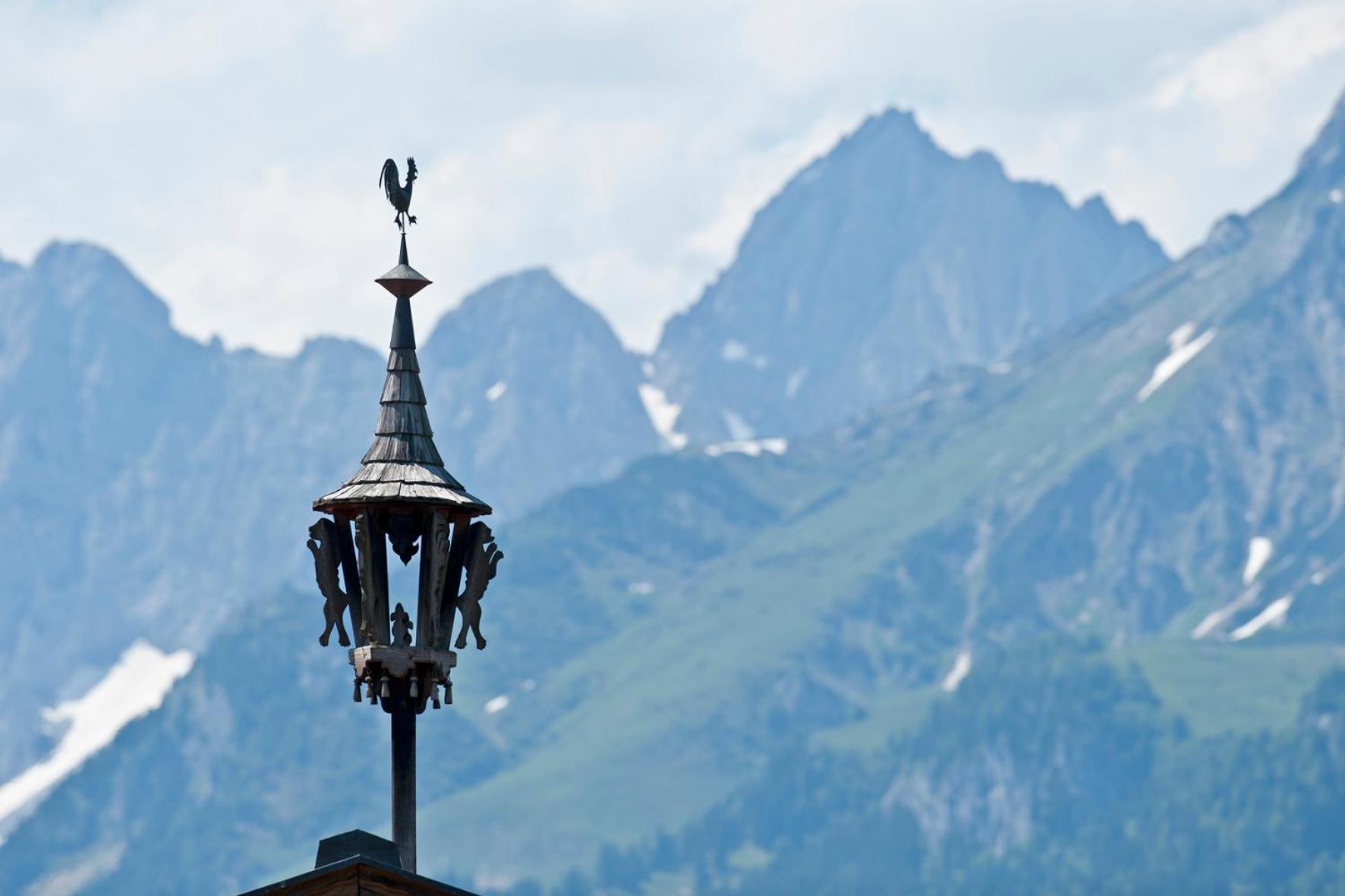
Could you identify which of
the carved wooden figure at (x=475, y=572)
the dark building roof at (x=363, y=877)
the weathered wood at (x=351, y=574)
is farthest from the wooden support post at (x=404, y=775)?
the dark building roof at (x=363, y=877)

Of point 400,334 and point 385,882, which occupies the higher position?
point 400,334

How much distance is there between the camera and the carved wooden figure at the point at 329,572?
34.2 meters

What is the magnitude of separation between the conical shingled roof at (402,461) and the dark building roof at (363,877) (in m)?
4.39

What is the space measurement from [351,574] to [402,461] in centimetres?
137

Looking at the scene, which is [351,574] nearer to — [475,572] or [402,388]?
[475,572]

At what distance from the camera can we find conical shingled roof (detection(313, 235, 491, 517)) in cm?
3444

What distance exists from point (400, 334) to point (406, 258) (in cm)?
94

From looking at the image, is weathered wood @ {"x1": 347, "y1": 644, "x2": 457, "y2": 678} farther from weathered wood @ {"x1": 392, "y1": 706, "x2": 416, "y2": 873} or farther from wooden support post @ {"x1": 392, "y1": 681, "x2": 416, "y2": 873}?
weathered wood @ {"x1": 392, "y1": 706, "x2": 416, "y2": 873}

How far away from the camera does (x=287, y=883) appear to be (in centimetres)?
3031

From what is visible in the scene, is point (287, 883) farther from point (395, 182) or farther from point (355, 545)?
point (395, 182)

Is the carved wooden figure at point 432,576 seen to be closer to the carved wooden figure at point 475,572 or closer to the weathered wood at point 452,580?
the weathered wood at point 452,580

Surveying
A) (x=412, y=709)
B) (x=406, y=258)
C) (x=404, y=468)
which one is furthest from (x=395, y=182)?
(x=412, y=709)

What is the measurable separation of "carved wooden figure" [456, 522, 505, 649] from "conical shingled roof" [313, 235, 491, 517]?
11.4 inches

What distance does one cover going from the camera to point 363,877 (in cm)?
3086
